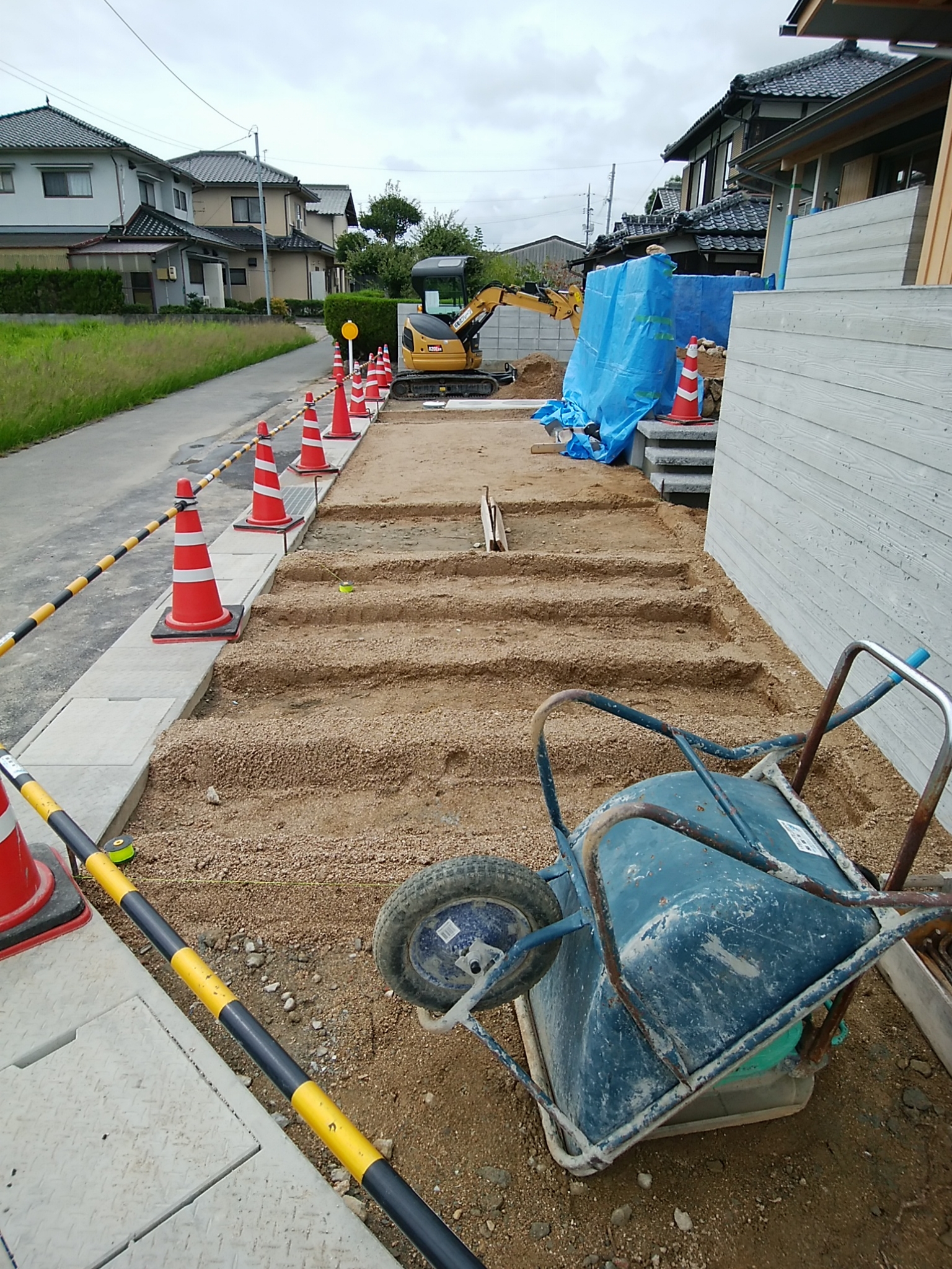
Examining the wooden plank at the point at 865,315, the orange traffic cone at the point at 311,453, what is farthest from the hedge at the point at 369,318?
the wooden plank at the point at 865,315

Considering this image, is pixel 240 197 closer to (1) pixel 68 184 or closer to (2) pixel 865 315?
(1) pixel 68 184

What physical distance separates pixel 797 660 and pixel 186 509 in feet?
12.5

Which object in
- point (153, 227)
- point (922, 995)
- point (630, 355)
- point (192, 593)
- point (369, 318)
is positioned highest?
point (153, 227)

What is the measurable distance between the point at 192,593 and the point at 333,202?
75.1m

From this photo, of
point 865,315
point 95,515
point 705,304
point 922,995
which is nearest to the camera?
point 922,995

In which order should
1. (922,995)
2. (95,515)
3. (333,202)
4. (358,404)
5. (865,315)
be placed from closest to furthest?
(922,995), (865,315), (95,515), (358,404), (333,202)

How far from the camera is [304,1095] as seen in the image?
1770 mm

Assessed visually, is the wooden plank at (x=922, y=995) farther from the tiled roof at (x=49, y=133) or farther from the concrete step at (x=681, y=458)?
the tiled roof at (x=49, y=133)

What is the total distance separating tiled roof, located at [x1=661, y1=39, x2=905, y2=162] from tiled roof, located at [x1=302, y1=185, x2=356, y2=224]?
49.5 meters

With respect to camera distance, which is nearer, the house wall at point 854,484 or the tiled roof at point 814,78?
the house wall at point 854,484

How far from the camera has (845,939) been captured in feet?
6.16

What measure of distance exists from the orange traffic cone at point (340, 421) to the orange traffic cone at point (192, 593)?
24.0 feet

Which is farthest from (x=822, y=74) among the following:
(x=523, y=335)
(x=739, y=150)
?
(x=523, y=335)

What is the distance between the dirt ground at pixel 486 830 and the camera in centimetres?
206
